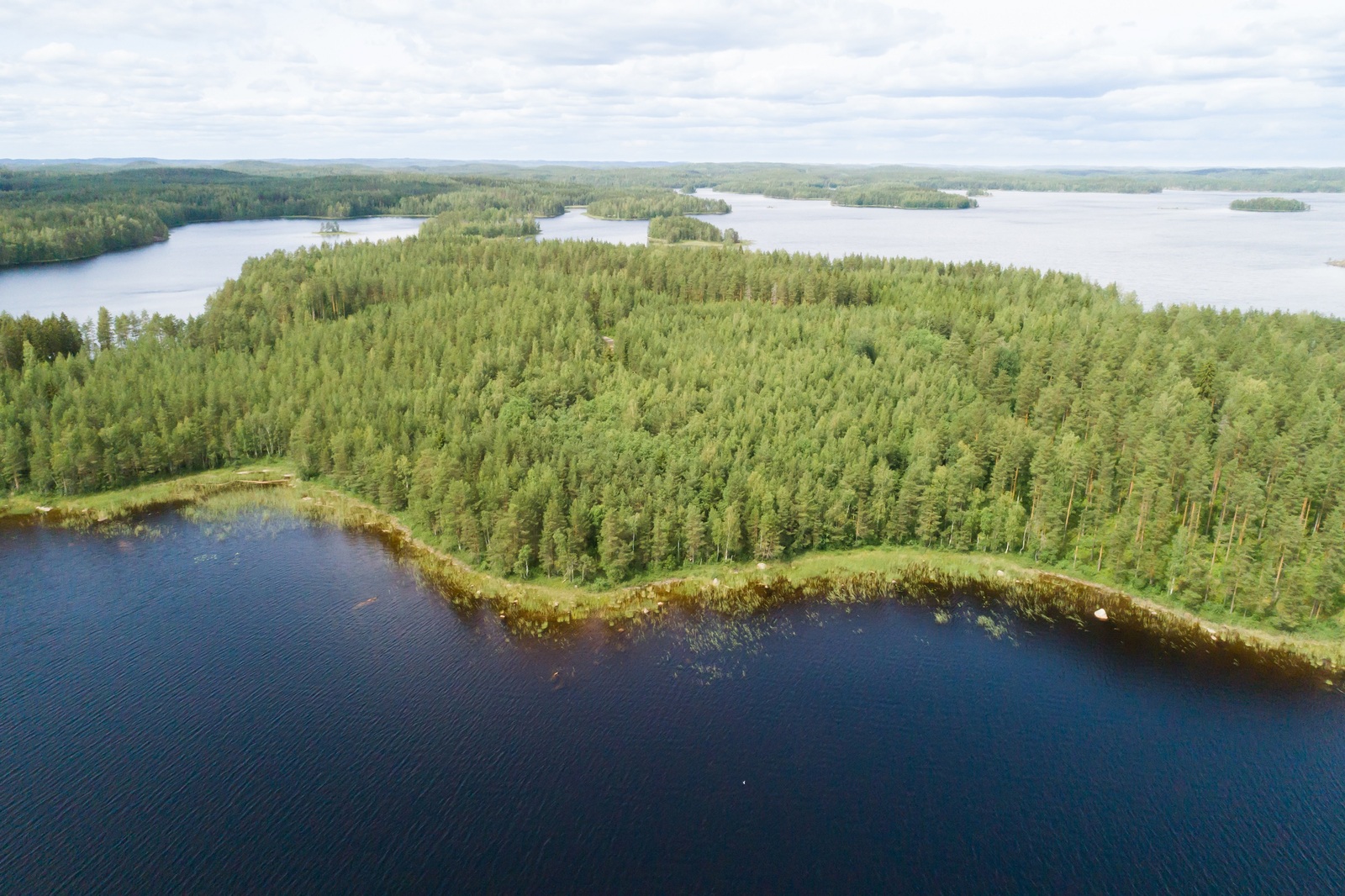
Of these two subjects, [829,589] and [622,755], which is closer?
[622,755]

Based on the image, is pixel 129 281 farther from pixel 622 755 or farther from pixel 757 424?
pixel 622 755

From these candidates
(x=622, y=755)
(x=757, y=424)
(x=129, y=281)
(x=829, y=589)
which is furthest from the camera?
(x=129, y=281)

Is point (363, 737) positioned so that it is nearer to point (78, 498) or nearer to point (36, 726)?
point (36, 726)

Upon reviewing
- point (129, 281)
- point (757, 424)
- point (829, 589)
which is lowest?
point (829, 589)

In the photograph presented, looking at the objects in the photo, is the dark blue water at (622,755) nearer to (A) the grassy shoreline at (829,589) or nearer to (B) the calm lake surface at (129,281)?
(A) the grassy shoreline at (829,589)

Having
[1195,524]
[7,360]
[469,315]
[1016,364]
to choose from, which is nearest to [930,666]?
[1195,524]

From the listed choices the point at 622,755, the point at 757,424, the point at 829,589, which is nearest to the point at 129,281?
the point at 757,424
